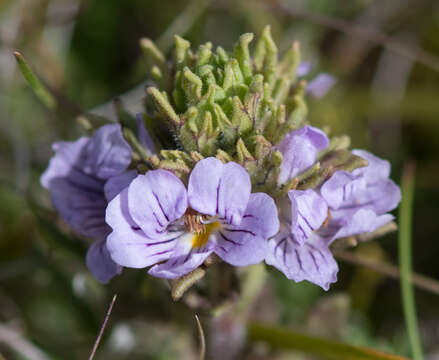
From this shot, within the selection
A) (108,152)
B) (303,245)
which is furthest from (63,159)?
(303,245)

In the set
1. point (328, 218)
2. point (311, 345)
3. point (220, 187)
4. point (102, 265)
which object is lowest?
point (311, 345)

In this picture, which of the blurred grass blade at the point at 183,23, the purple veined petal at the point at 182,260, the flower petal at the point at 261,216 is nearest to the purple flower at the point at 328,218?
the flower petal at the point at 261,216

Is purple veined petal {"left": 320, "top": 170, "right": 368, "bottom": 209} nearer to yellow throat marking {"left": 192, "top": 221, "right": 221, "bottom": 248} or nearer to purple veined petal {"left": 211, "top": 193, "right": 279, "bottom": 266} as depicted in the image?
purple veined petal {"left": 211, "top": 193, "right": 279, "bottom": 266}

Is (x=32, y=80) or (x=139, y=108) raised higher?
(x=32, y=80)

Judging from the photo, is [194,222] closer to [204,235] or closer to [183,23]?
[204,235]

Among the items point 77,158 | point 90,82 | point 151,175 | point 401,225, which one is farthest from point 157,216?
point 90,82

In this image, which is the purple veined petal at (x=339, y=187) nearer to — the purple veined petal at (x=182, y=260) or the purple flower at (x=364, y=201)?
the purple flower at (x=364, y=201)
